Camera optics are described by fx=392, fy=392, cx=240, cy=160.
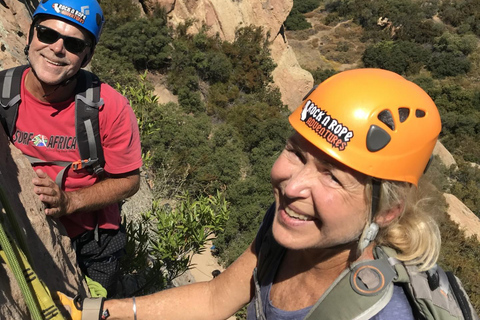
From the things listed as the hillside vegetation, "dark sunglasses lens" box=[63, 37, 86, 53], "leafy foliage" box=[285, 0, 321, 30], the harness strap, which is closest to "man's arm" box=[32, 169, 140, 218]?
the harness strap

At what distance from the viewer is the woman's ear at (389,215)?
1496 millimetres

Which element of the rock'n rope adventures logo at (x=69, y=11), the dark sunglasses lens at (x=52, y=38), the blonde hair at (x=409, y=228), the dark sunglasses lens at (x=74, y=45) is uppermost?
the rock'n rope adventures logo at (x=69, y=11)

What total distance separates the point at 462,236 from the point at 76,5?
586 inches

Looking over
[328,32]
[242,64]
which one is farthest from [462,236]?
[328,32]

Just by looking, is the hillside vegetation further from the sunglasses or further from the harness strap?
the sunglasses

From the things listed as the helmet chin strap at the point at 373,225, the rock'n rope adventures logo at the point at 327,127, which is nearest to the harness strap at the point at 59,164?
the rock'n rope adventures logo at the point at 327,127

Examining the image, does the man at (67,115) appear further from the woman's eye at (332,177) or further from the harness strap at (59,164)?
the woman's eye at (332,177)

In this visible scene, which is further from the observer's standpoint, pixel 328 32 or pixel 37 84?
pixel 328 32

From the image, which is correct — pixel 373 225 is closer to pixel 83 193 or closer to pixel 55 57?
pixel 83 193

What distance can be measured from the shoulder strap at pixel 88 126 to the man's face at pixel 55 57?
13 cm

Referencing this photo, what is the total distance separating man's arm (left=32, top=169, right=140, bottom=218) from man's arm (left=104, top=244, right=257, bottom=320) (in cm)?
56

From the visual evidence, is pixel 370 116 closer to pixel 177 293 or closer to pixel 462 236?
pixel 177 293

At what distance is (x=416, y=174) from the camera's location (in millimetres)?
1499

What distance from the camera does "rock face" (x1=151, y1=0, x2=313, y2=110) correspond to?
2031 centimetres
